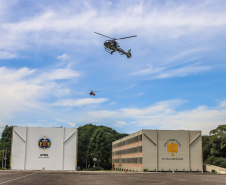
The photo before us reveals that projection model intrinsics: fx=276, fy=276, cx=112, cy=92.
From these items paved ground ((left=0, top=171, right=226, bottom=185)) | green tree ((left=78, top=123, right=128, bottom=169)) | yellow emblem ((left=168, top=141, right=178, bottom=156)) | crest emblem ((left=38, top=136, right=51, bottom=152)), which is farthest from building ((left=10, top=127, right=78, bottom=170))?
green tree ((left=78, top=123, right=128, bottom=169))

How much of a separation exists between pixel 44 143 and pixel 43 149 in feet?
4.60

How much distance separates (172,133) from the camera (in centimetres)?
7288

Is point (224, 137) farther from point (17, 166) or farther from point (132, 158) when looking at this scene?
point (17, 166)

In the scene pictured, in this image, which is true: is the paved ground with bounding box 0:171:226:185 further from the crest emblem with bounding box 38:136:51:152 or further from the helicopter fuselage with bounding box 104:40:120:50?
→ the crest emblem with bounding box 38:136:51:152

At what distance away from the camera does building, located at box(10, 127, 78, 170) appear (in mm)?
Answer: 64625

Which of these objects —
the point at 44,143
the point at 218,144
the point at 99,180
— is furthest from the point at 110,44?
the point at 218,144

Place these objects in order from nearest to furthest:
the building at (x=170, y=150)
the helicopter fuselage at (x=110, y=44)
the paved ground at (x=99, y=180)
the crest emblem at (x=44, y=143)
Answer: the paved ground at (x=99, y=180)
the helicopter fuselage at (x=110, y=44)
the crest emblem at (x=44, y=143)
the building at (x=170, y=150)

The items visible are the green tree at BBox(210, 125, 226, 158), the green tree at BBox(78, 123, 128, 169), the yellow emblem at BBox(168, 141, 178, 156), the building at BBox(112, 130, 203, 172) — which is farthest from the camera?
the green tree at BBox(78, 123, 128, 169)

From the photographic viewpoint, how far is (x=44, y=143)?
65.4m

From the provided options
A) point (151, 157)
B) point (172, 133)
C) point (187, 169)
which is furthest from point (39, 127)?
point (187, 169)

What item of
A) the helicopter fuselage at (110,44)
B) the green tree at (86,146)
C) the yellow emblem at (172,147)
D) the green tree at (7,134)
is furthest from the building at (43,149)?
the green tree at (7,134)

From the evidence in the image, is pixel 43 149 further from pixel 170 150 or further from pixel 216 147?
pixel 216 147

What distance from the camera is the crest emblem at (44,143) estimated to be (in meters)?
65.2

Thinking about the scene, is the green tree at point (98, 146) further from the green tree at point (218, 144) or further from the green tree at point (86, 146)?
the green tree at point (218, 144)
